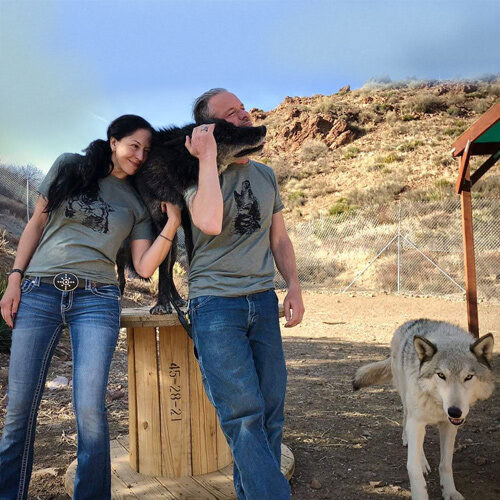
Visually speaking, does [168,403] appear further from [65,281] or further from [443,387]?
[443,387]

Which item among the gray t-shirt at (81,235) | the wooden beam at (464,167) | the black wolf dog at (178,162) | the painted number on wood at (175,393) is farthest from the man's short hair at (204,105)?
the wooden beam at (464,167)

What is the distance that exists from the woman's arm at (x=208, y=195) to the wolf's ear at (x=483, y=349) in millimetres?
1772

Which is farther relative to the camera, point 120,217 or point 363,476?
point 363,476

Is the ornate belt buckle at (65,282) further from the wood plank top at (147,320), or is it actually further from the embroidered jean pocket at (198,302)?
the embroidered jean pocket at (198,302)

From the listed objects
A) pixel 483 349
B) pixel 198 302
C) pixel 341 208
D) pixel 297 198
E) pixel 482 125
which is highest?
pixel 297 198

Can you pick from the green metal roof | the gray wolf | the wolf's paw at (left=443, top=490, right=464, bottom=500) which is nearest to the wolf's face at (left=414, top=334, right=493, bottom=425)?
the gray wolf

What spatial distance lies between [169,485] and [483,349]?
6.52ft

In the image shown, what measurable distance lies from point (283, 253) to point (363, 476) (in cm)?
180

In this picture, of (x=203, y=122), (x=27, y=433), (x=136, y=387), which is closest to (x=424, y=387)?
(x=136, y=387)

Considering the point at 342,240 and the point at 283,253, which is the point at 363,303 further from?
the point at 283,253

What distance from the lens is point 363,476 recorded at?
328cm

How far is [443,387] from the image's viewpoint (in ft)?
8.93

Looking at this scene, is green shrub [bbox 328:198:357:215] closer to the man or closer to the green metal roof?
the green metal roof

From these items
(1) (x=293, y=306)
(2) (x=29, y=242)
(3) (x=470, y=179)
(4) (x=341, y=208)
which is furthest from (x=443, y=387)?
(4) (x=341, y=208)
